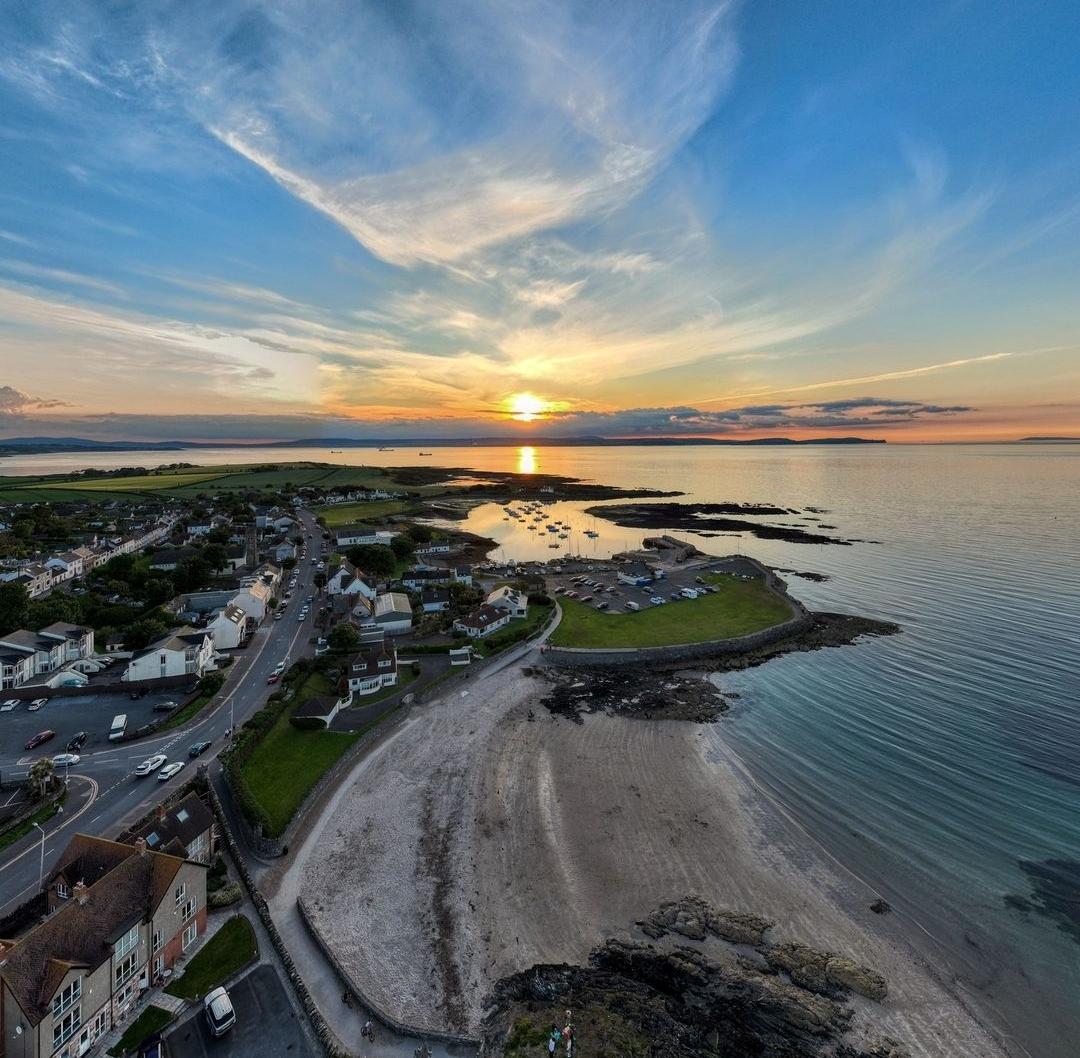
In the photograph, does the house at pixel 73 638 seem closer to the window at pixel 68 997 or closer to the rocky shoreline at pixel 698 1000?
the window at pixel 68 997

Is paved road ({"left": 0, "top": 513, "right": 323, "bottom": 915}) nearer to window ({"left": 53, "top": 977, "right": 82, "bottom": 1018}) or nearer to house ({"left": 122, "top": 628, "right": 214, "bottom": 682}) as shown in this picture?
house ({"left": 122, "top": 628, "right": 214, "bottom": 682})

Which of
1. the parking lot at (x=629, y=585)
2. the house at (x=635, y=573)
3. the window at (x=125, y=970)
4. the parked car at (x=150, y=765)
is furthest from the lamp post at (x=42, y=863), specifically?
the house at (x=635, y=573)

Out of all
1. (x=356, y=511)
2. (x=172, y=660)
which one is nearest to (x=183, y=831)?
(x=172, y=660)

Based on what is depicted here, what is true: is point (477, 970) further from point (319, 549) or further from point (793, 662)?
point (319, 549)

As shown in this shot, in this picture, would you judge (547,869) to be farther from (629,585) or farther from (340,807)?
(629,585)

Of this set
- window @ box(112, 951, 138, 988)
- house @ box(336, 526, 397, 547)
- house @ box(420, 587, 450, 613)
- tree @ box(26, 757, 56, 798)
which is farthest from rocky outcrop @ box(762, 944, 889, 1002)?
house @ box(336, 526, 397, 547)
